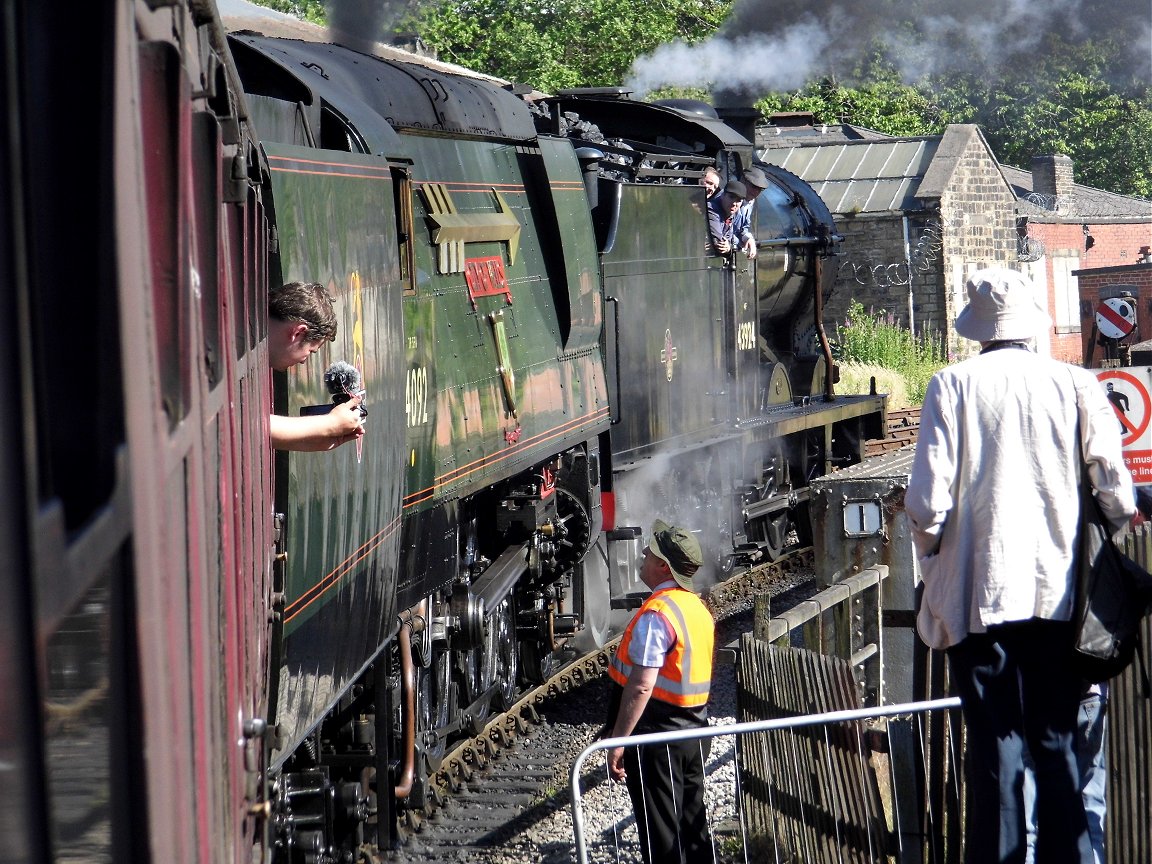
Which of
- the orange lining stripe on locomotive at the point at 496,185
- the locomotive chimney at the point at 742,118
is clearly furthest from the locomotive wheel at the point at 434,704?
the locomotive chimney at the point at 742,118

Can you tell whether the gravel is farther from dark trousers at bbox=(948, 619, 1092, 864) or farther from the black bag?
the black bag

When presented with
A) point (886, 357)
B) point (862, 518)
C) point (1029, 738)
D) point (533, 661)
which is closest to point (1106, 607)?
point (1029, 738)

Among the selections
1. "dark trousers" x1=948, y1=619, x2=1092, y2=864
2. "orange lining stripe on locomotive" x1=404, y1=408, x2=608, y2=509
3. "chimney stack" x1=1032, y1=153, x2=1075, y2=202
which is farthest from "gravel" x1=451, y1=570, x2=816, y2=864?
"chimney stack" x1=1032, y1=153, x2=1075, y2=202

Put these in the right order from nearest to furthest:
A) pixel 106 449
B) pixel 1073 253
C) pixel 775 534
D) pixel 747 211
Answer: pixel 106 449 < pixel 747 211 < pixel 775 534 < pixel 1073 253

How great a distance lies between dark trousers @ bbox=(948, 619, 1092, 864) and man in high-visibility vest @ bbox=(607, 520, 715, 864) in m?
1.95

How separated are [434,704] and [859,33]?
16.2 m

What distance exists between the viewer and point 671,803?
5758mm

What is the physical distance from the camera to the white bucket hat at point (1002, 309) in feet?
13.2

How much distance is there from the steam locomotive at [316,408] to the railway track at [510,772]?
0.22m

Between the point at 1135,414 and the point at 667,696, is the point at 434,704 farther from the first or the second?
the point at 1135,414

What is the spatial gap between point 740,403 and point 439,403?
22.7 feet

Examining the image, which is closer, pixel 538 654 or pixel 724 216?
pixel 538 654

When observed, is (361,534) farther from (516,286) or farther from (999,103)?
(999,103)

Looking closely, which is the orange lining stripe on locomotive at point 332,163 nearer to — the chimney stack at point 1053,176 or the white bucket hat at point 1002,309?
the white bucket hat at point 1002,309
